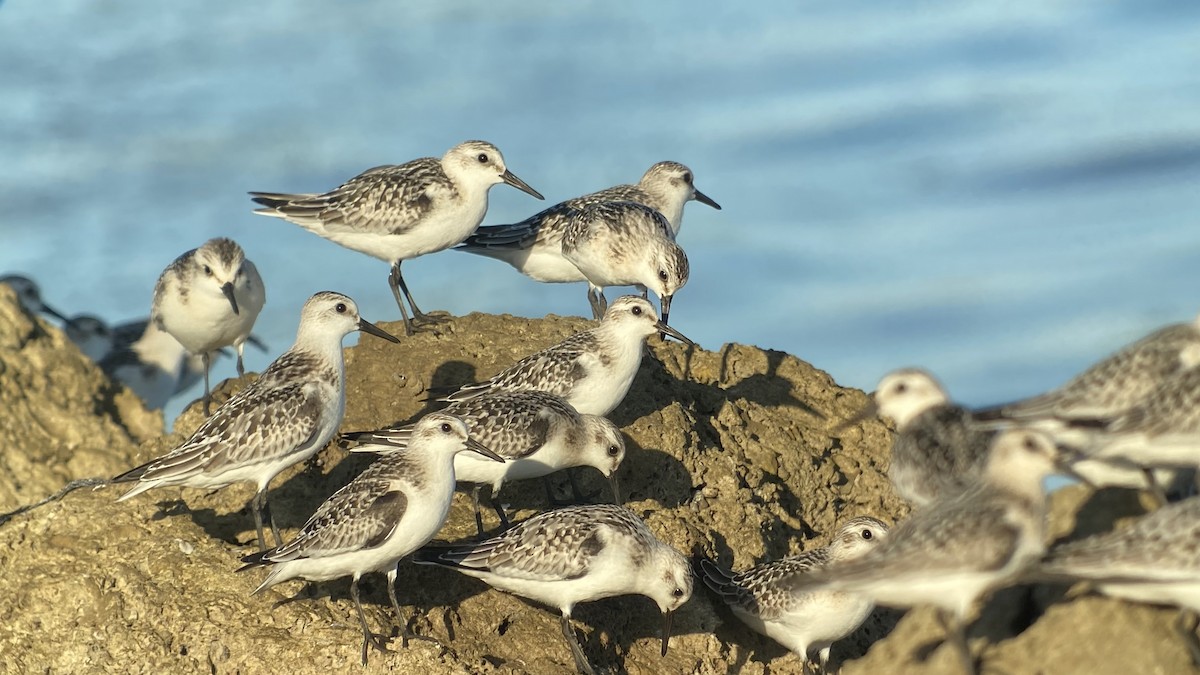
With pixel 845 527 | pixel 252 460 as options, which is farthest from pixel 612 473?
pixel 252 460

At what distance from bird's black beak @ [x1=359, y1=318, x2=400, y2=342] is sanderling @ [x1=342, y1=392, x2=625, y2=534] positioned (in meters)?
1.36

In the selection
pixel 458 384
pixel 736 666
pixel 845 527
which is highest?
pixel 458 384

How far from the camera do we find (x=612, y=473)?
1697 cm

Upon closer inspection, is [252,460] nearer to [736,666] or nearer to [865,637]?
[736,666]

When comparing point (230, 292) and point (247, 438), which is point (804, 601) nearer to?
point (247, 438)

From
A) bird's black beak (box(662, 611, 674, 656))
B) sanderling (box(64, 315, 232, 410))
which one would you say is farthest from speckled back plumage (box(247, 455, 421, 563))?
sanderling (box(64, 315, 232, 410))

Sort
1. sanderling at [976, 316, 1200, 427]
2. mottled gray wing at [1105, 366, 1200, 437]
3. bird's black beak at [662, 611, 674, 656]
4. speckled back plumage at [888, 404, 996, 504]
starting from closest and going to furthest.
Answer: mottled gray wing at [1105, 366, 1200, 437]
sanderling at [976, 316, 1200, 427]
speckled back plumage at [888, 404, 996, 504]
bird's black beak at [662, 611, 674, 656]

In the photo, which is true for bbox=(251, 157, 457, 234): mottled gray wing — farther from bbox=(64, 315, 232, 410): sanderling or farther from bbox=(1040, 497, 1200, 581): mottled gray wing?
bbox=(64, 315, 232, 410): sanderling

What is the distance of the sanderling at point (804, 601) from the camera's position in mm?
15508

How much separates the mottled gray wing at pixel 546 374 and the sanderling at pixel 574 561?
210 centimetres

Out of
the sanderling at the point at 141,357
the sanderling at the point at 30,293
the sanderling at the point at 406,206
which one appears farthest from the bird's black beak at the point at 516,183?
the sanderling at the point at 30,293

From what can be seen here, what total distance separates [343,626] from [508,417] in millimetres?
2458

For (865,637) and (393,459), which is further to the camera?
(865,637)

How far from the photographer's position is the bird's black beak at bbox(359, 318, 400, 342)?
1788 centimetres
